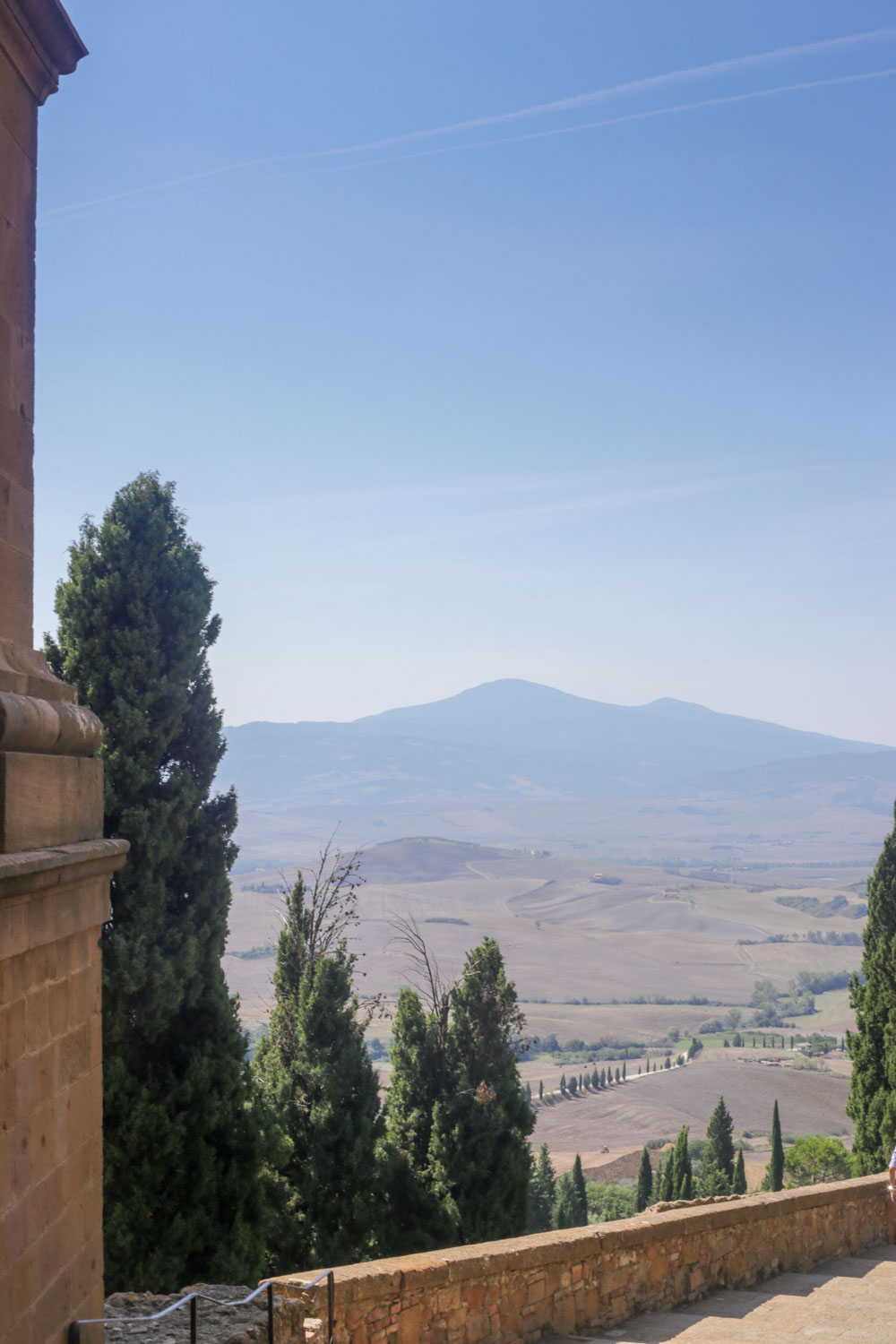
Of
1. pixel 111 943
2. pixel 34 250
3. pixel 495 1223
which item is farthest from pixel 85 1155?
pixel 495 1223

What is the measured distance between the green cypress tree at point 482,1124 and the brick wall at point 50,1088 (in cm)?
1053

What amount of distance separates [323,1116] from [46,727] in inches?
416

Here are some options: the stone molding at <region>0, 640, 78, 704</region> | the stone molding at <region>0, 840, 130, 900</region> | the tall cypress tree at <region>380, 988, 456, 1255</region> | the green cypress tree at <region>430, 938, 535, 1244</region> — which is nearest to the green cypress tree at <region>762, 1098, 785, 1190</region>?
the green cypress tree at <region>430, 938, 535, 1244</region>

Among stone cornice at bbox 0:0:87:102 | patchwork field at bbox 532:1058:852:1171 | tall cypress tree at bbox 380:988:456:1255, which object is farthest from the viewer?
patchwork field at bbox 532:1058:852:1171

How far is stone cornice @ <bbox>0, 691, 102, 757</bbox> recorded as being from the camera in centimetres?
403

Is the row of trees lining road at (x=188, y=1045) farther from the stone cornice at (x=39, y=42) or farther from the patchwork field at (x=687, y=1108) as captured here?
the patchwork field at (x=687, y=1108)

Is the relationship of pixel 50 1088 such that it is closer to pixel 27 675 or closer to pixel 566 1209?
pixel 27 675

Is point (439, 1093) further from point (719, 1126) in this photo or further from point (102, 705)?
point (719, 1126)

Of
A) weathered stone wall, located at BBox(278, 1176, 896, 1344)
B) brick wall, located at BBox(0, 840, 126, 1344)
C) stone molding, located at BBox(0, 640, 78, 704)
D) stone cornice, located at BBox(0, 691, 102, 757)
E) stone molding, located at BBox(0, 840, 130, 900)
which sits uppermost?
stone molding, located at BBox(0, 640, 78, 704)

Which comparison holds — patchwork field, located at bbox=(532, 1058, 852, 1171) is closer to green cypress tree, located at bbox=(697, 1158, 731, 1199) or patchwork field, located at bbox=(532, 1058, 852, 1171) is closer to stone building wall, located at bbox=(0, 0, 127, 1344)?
green cypress tree, located at bbox=(697, 1158, 731, 1199)

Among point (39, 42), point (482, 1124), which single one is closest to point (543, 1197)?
point (482, 1124)

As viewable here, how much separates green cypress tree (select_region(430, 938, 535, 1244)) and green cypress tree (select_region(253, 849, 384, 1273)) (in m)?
1.03

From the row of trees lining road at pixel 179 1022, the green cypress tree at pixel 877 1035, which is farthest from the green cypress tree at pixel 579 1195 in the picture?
the row of trees lining road at pixel 179 1022

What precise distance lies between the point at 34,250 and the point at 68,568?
6.76 m
